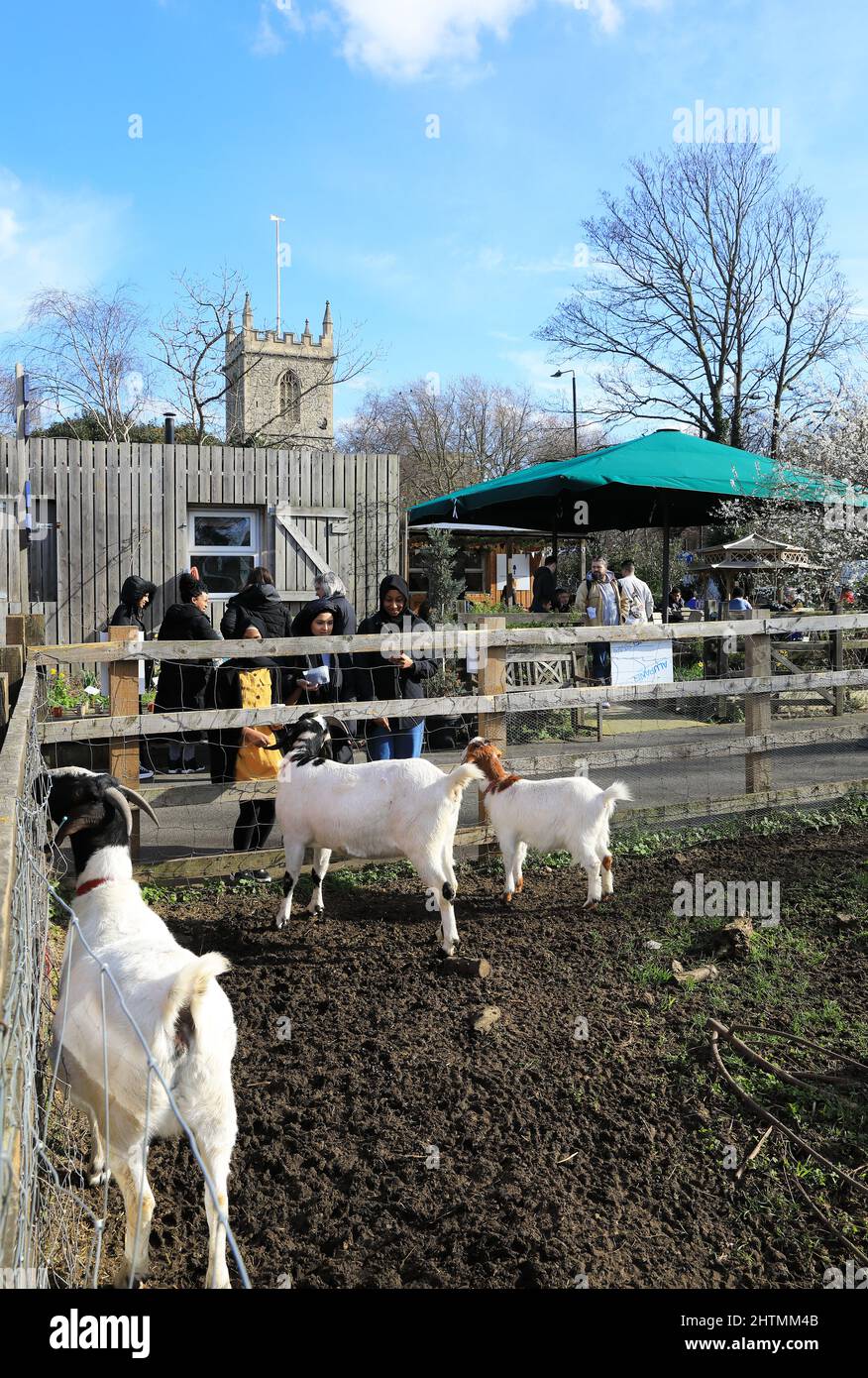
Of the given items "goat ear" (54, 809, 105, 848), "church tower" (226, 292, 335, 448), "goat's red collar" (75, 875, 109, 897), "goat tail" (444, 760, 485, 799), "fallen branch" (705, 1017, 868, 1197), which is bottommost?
"fallen branch" (705, 1017, 868, 1197)

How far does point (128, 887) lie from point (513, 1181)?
159 centimetres

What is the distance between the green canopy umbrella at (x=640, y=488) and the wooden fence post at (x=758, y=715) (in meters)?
3.99

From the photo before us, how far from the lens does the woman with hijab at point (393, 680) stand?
6883 millimetres

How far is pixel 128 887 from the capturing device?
11.1 feet

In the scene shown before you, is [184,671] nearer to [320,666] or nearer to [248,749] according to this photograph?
[320,666]

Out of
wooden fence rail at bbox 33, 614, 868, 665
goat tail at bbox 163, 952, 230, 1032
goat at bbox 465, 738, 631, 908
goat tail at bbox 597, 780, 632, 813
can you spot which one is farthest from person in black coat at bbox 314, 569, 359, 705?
goat tail at bbox 163, 952, 230, 1032

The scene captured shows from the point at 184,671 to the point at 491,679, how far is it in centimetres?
231

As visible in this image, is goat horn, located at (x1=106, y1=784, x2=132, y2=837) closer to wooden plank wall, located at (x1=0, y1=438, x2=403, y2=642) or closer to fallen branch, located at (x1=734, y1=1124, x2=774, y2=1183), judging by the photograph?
fallen branch, located at (x1=734, y1=1124, x2=774, y2=1183)

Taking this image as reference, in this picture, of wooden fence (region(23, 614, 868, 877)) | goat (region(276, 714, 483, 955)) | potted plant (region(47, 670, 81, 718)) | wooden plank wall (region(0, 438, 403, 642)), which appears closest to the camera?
goat (region(276, 714, 483, 955))

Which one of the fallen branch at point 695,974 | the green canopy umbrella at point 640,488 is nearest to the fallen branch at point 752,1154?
the fallen branch at point 695,974

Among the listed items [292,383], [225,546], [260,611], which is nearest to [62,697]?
[260,611]

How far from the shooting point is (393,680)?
694 cm

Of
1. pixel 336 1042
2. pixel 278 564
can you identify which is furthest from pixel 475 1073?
pixel 278 564

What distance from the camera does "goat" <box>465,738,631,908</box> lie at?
5.53m
